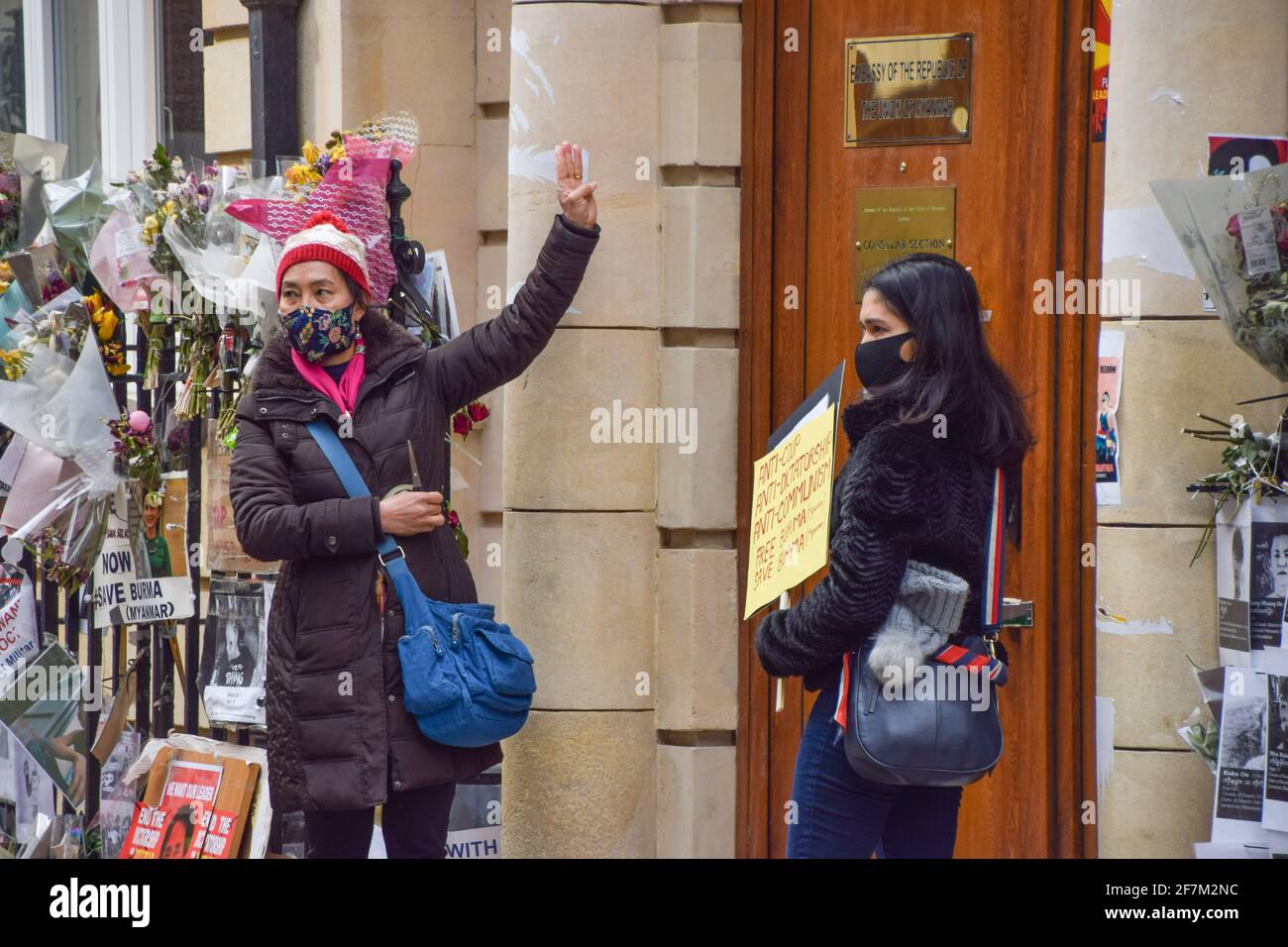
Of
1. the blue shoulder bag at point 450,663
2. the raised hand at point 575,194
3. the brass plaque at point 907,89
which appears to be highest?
the brass plaque at point 907,89

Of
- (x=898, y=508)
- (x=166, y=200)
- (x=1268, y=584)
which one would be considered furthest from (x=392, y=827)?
(x=1268, y=584)

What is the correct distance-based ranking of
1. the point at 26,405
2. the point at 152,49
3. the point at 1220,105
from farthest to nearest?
the point at 152,49 → the point at 26,405 → the point at 1220,105

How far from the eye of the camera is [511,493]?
5.22 m

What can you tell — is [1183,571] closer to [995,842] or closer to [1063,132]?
[995,842]

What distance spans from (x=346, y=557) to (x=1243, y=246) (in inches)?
106

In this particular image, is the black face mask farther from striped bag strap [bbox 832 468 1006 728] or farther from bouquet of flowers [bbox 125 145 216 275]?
bouquet of flowers [bbox 125 145 216 275]

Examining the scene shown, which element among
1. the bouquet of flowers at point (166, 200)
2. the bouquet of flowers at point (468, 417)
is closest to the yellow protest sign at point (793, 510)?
the bouquet of flowers at point (468, 417)

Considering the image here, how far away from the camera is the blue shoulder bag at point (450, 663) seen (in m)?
4.22

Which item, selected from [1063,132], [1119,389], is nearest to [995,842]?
[1119,389]

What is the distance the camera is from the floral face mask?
4352 mm

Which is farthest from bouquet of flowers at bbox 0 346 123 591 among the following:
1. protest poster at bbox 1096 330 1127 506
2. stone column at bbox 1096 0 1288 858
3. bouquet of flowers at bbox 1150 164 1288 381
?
bouquet of flowers at bbox 1150 164 1288 381

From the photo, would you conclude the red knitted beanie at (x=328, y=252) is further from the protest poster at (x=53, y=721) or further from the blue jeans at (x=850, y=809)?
the protest poster at (x=53, y=721)

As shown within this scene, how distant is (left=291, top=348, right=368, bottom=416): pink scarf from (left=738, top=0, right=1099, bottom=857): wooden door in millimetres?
1482

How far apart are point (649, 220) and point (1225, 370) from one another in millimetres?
1948
